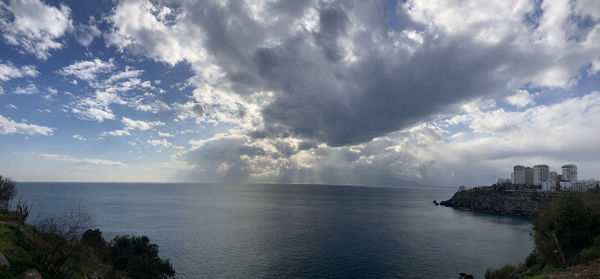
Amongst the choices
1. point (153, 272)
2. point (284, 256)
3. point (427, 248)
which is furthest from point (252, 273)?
point (427, 248)

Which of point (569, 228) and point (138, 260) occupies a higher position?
point (569, 228)

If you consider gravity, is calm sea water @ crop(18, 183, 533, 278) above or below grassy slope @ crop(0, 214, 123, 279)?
below

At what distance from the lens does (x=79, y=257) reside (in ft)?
104

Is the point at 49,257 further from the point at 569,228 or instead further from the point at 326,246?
the point at 569,228

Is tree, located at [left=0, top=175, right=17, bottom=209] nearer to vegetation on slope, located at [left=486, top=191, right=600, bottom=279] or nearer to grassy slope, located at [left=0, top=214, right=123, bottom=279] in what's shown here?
grassy slope, located at [left=0, top=214, right=123, bottom=279]

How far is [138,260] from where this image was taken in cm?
4609

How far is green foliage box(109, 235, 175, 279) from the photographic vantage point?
45.4 metres

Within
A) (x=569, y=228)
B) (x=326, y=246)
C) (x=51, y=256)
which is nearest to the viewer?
(x=51, y=256)

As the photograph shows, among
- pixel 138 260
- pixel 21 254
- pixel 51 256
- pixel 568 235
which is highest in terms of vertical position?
pixel 568 235

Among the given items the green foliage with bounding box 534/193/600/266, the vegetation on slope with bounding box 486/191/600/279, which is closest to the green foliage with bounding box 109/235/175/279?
the vegetation on slope with bounding box 486/191/600/279

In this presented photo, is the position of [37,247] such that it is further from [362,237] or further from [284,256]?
[362,237]

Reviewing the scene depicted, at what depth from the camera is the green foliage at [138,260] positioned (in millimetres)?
45406

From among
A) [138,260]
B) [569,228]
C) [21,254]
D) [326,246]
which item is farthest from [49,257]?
[569,228]

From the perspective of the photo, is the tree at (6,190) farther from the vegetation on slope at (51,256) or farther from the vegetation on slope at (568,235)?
the vegetation on slope at (568,235)
